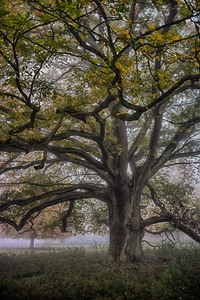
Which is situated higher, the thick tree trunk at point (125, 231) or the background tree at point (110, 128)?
the background tree at point (110, 128)

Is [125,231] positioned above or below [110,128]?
below

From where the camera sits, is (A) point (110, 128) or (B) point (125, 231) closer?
(A) point (110, 128)

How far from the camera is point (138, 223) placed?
1123 centimetres

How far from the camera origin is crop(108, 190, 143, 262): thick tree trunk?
427 inches

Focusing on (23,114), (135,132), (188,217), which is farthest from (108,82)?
(135,132)

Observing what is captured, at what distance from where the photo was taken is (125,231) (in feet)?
36.6

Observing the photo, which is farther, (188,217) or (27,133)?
(188,217)

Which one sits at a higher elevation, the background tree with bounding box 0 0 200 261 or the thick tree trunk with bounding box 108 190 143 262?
the background tree with bounding box 0 0 200 261

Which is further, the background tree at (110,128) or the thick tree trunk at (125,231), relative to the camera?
the thick tree trunk at (125,231)

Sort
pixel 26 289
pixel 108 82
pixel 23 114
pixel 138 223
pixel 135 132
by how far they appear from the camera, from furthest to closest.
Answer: pixel 135 132, pixel 138 223, pixel 23 114, pixel 26 289, pixel 108 82

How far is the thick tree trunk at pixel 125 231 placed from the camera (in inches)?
427

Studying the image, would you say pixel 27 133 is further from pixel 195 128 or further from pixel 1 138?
pixel 195 128

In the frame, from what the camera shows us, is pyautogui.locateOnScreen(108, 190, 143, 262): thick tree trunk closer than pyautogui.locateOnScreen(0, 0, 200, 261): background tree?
No

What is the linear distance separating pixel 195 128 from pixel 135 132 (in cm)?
379
